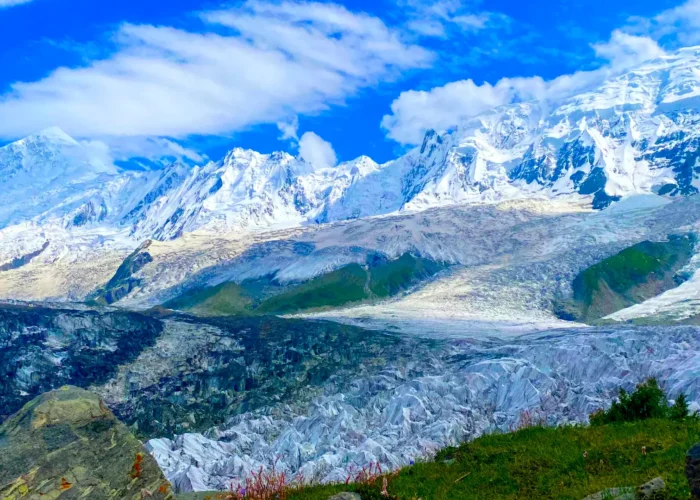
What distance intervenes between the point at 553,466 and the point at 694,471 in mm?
5518

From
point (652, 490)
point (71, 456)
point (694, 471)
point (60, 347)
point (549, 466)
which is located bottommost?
point (60, 347)

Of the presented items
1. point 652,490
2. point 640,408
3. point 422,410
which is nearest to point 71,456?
point 652,490

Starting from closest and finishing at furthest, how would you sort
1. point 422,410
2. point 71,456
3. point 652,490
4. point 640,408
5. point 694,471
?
point 694,471 → point 652,490 → point 71,456 → point 640,408 → point 422,410

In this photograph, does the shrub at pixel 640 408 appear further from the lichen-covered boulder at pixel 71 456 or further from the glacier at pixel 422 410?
the glacier at pixel 422 410

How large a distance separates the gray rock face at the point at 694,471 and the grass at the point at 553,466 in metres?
1.31

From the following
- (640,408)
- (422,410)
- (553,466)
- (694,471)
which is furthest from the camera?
(422,410)

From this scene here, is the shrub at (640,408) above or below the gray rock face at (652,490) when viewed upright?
below

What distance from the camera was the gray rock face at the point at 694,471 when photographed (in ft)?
32.6

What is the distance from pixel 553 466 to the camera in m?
15.2

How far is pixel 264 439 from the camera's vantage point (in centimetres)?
7362

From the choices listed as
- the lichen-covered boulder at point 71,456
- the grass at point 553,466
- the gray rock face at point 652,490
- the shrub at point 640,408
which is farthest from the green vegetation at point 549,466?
the lichen-covered boulder at point 71,456

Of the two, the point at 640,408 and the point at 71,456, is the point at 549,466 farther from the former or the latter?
the point at 71,456

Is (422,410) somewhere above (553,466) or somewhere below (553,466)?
below

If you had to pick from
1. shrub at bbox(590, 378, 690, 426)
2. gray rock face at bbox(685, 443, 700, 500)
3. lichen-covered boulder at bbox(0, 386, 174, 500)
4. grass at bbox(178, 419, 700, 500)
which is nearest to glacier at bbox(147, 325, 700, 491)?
shrub at bbox(590, 378, 690, 426)
